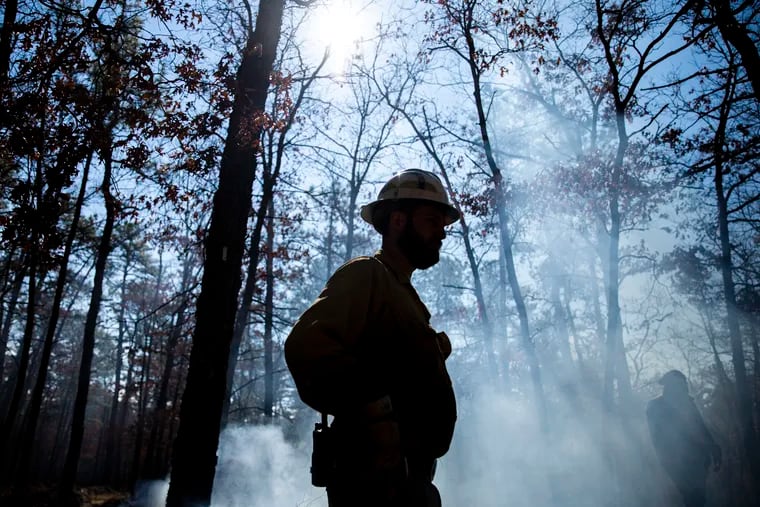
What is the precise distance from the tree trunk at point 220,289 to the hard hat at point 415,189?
3841 mm

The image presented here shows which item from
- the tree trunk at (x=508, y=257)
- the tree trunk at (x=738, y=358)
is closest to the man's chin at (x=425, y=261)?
the tree trunk at (x=508, y=257)

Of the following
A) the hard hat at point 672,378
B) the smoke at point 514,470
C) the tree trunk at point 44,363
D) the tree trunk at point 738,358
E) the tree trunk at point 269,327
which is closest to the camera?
the hard hat at point 672,378

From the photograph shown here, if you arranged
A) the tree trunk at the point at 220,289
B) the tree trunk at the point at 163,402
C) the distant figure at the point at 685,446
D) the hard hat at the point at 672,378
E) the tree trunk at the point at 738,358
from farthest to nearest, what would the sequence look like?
1. the tree trunk at the point at 163,402
2. the tree trunk at the point at 738,358
3. the hard hat at the point at 672,378
4. the distant figure at the point at 685,446
5. the tree trunk at the point at 220,289

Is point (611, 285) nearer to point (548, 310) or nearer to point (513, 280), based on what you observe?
point (513, 280)

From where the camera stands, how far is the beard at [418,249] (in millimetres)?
2482

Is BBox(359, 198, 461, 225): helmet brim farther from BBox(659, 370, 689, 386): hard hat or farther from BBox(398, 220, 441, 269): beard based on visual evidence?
BBox(659, 370, 689, 386): hard hat

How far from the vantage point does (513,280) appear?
37.6 feet

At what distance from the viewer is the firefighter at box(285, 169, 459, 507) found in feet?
6.20

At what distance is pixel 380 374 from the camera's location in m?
2.08

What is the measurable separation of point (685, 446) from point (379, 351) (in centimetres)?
765

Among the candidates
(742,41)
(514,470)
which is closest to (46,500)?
(514,470)

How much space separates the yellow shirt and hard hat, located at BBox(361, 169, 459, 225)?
0.47 meters

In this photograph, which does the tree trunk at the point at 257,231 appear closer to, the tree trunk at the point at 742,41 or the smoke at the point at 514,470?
the smoke at the point at 514,470

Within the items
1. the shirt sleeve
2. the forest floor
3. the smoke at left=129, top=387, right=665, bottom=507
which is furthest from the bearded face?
the forest floor
